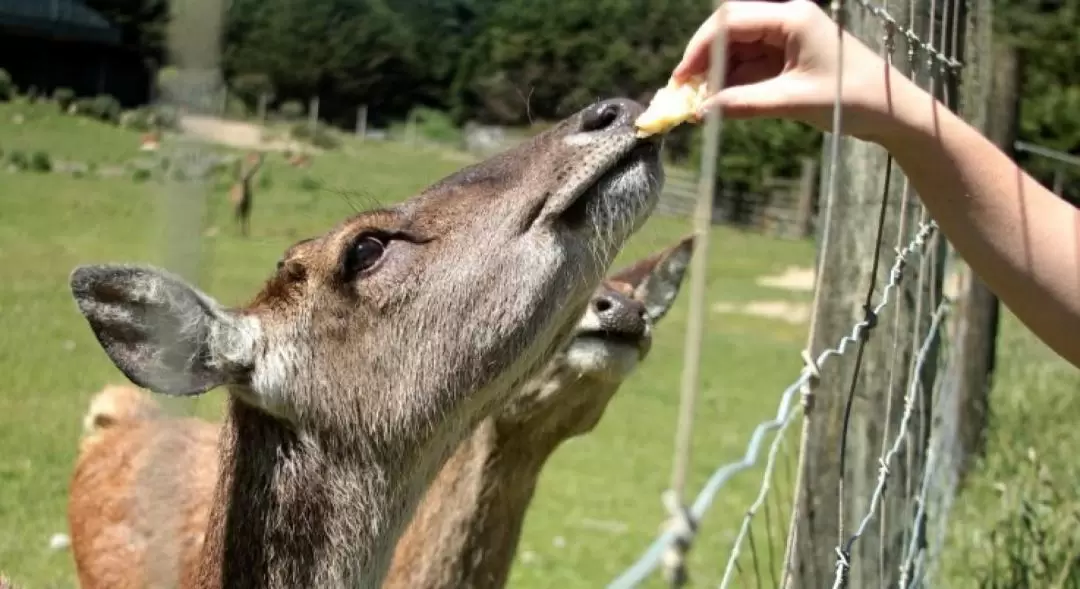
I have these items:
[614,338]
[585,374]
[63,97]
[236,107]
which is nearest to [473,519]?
[585,374]

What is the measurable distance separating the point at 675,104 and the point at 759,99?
0.19m

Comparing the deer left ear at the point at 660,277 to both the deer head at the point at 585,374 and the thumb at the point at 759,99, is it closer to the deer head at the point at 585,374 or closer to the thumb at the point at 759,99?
the deer head at the point at 585,374

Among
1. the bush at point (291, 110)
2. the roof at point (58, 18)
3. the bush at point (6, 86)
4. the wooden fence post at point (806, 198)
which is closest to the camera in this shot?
the roof at point (58, 18)

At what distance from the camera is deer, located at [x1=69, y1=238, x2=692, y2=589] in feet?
11.9

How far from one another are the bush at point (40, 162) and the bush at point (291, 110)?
252cm

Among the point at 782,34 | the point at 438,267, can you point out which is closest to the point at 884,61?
the point at 782,34

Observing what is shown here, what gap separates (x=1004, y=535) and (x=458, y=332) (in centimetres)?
310

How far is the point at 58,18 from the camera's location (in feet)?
17.5

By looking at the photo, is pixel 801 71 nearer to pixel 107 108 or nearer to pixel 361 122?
pixel 107 108

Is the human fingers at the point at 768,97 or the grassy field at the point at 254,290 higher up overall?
the human fingers at the point at 768,97

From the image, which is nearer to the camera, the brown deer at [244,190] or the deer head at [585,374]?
the deer head at [585,374]

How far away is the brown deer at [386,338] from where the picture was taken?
2.66 m

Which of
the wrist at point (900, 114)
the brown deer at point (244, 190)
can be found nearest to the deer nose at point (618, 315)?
the wrist at point (900, 114)

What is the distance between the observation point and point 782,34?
229 cm
